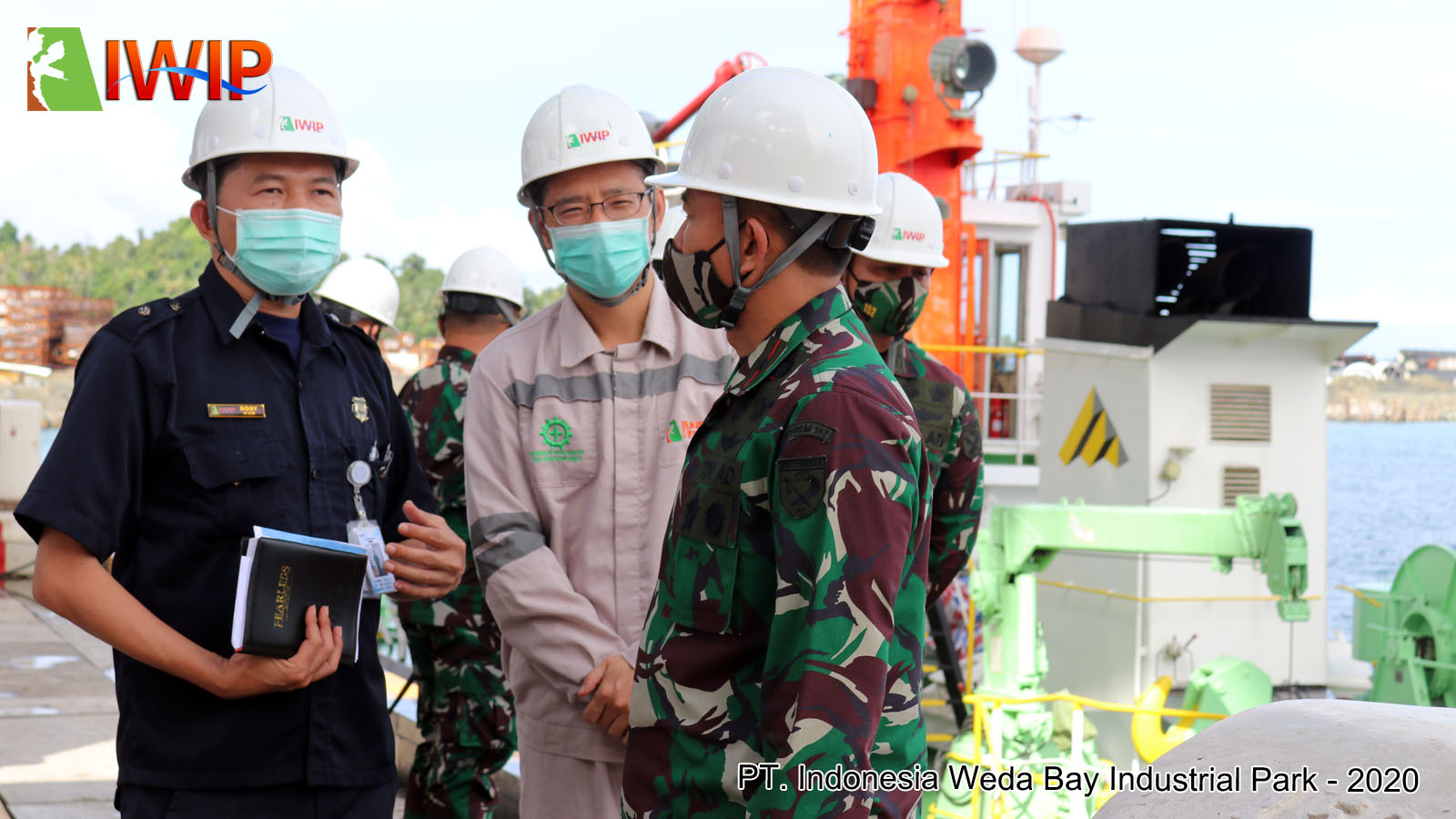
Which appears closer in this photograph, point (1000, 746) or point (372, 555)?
point (372, 555)

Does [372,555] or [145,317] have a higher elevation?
[145,317]

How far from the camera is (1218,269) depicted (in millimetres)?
10562

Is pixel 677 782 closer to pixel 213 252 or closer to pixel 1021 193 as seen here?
pixel 213 252

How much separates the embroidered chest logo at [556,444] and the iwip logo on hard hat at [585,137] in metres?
0.69

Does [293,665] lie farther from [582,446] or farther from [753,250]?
[753,250]

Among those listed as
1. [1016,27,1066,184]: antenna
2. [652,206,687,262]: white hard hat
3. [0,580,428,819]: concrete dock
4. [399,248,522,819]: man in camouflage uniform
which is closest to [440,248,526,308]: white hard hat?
[652,206,687,262]: white hard hat

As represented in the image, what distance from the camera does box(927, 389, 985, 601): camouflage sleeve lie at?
155 inches

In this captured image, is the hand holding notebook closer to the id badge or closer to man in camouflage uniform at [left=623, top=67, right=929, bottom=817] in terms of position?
the id badge

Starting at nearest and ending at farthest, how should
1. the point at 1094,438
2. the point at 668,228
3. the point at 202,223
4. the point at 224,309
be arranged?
the point at 224,309, the point at 202,223, the point at 668,228, the point at 1094,438

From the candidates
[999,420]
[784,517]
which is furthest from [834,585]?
[999,420]

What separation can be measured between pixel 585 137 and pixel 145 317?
3.62ft

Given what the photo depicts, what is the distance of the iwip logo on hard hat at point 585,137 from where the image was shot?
10.1 ft

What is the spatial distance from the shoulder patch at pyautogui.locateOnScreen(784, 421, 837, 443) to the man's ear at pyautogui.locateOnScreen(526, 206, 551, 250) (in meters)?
1.50

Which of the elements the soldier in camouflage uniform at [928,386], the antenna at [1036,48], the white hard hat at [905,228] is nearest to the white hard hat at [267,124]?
the soldier in camouflage uniform at [928,386]
